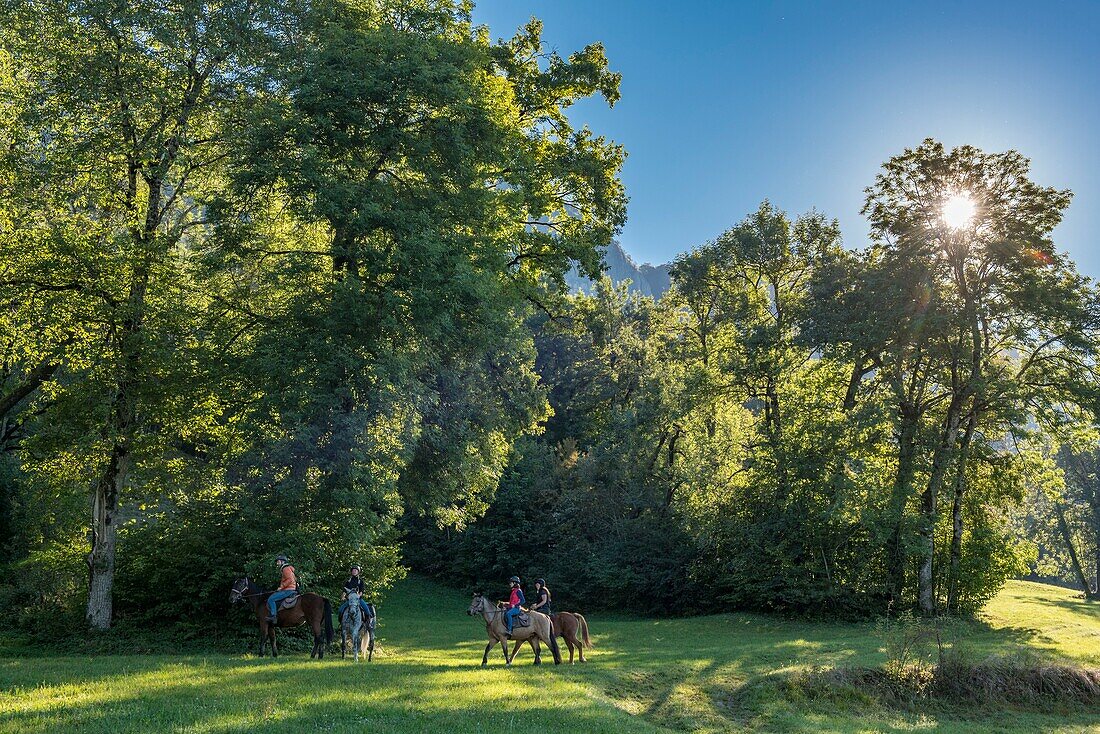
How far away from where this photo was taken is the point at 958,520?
30094mm

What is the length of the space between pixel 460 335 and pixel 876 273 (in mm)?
18626

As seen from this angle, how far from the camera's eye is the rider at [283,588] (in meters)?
16.4

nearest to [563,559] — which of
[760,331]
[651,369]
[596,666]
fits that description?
[651,369]

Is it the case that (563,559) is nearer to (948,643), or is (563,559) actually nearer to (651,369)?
(651,369)

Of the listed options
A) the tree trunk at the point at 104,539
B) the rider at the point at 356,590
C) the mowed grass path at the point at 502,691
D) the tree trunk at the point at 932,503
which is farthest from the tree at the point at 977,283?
the tree trunk at the point at 104,539

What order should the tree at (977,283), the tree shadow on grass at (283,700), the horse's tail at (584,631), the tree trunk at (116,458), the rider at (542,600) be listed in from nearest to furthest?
the tree shadow on grass at (283,700)
the rider at (542,600)
the horse's tail at (584,631)
the tree trunk at (116,458)
the tree at (977,283)

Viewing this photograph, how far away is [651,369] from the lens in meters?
46.2

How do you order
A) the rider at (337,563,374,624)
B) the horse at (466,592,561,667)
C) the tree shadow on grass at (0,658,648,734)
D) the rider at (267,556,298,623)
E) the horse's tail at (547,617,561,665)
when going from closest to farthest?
the tree shadow on grass at (0,658,648,734), the rider at (267,556,298,623), the horse at (466,592,561,667), the horse's tail at (547,617,561,665), the rider at (337,563,374,624)

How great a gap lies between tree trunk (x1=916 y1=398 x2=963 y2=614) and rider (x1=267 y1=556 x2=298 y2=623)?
23309mm

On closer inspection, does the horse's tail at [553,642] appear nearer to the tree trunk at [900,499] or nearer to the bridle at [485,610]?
the bridle at [485,610]

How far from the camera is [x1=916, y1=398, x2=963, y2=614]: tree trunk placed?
29062mm

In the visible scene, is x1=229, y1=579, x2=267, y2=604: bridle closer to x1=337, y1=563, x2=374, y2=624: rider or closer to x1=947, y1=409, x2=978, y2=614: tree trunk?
x1=337, y1=563, x2=374, y2=624: rider

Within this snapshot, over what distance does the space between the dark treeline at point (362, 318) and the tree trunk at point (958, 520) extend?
12 centimetres

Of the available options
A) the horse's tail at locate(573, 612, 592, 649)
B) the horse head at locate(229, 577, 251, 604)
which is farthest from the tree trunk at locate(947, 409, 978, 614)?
the horse head at locate(229, 577, 251, 604)
